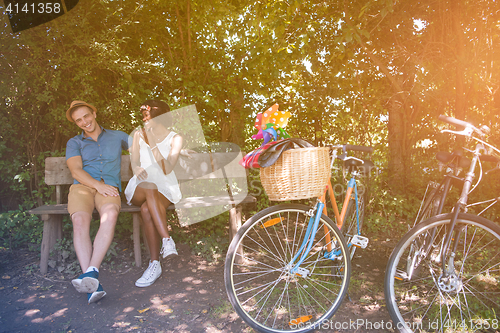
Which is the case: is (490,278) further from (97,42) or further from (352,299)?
(97,42)

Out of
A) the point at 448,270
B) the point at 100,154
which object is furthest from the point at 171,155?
the point at 448,270

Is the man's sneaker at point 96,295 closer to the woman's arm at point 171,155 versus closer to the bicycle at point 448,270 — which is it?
the woman's arm at point 171,155

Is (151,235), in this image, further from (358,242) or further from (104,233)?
(358,242)

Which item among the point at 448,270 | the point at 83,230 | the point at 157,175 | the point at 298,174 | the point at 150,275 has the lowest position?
the point at 150,275

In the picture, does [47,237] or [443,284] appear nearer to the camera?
[443,284]

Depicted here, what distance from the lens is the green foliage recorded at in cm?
Answer: 397

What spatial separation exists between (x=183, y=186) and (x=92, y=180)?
1.26 metres

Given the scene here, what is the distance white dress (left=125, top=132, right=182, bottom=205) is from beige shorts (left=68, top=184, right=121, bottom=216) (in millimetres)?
233

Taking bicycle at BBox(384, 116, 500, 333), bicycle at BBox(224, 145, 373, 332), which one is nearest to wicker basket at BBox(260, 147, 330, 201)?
bicycle at BBox(224, 145, 373, 332)

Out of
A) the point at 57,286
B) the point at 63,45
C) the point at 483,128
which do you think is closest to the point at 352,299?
the point at 483,128

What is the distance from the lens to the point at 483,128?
2115 mm

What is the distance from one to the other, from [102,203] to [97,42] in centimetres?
191

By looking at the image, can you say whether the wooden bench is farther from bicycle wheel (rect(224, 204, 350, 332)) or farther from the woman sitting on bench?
bicycle wheel (rect(224, 204, 350, 332))

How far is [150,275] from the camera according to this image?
10.1ft
